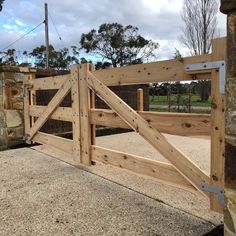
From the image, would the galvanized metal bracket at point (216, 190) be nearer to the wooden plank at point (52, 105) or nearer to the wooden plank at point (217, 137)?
the wooden plank at point (217, 137)

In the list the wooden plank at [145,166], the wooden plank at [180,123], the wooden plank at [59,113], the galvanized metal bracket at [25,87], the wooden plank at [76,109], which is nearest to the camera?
the wooden plank at [180,123]

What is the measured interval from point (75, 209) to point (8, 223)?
564mm

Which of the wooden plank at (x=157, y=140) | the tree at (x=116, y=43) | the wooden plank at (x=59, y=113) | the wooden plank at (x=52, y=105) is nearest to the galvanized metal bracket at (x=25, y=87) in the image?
the wooden plank at (x=59, y=113)

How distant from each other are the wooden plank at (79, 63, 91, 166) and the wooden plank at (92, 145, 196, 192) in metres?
0.16

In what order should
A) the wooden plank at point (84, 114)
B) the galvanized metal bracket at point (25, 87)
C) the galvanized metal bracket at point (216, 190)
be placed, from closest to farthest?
the galvanized metal bracket at point (216, 190), the wooden plank at point (84, 114), the galvanized metal bracket at point (25, 87)

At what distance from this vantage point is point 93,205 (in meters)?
2.79

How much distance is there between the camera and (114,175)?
12.3 feet

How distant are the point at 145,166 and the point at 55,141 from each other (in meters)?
2.23

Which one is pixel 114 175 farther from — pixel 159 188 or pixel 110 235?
pixel 110 235

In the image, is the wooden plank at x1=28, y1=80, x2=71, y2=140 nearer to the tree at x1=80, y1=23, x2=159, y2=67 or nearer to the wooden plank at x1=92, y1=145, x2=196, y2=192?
the wooden plank at x1=92, y1=145, x2=196, y2=192

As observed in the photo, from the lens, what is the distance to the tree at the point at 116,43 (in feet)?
117

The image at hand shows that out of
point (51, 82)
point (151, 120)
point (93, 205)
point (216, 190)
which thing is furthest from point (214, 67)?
point (51, 82)

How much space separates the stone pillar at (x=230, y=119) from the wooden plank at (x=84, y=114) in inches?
109

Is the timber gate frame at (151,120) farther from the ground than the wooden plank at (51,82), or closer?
closer
